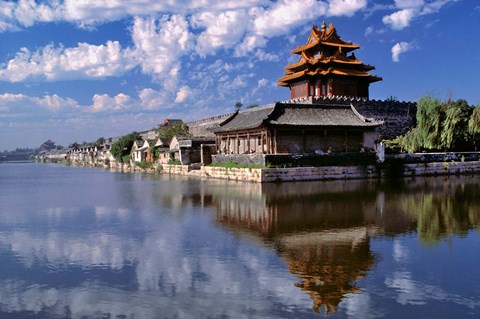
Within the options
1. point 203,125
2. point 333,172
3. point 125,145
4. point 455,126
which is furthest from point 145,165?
point 455,126

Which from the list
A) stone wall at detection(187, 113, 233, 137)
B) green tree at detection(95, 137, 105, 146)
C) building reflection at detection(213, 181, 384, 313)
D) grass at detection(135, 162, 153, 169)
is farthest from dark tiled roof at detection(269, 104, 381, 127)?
green tree at detection(95, 137, 105, 146)

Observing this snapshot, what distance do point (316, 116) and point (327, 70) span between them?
9.89 m

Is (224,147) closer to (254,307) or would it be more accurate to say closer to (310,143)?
(310,143)

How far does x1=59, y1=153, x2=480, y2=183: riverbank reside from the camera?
31500 millimetres

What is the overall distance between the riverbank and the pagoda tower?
1134cm

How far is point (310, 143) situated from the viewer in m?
35.4

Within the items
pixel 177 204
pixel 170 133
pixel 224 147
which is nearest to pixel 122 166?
pixel 170 133

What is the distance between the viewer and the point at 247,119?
3941 centimetres

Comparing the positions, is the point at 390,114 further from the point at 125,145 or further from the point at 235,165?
the point at 125,145

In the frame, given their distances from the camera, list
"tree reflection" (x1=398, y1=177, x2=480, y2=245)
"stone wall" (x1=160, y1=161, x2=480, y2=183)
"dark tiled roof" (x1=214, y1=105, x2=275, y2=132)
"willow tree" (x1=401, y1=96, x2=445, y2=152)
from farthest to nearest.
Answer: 1. "willow tree" (x1=401, y1=96, x2=445, y2=152)
2. "dark tiled roof" (x1=214, y1=105, x2=275, y2=132)
3. "stone wall" (x1=160, y1=161, x2=480, y2=183)
4. "tree reflection" (x1=398, y1=177, x2=480, y2=245)

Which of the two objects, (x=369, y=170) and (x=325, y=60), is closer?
Answer: (x=369, y=170)

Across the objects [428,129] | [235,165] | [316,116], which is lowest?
[235,165]

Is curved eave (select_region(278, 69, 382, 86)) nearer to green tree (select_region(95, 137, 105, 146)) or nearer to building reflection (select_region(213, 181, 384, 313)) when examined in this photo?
building reflection (select_region(213, 181, 384, 313))

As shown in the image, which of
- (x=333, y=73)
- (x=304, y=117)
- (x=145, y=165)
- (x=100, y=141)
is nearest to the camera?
(x=304, y=117)
